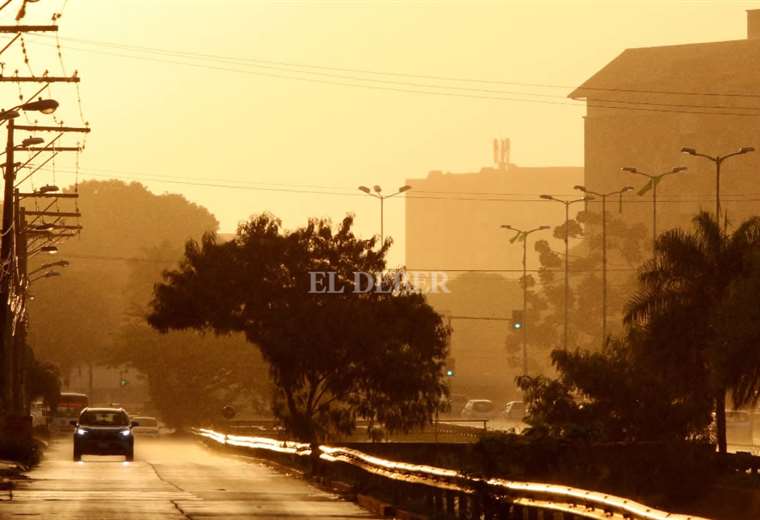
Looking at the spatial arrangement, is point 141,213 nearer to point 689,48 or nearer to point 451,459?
point 689,48

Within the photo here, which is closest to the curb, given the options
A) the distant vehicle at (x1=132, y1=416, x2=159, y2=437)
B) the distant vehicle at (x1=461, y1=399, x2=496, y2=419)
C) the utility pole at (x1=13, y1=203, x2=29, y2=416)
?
the utility pole at (x1=13, y1=203, x2=29, y2=416)

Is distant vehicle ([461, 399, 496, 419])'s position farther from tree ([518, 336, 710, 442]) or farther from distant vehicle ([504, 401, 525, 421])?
tree ([518, 336, 710, 442])

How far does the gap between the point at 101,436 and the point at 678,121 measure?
443 ft

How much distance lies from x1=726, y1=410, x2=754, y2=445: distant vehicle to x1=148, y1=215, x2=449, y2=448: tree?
23.9 metres

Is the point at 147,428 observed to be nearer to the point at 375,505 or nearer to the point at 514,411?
the point at 514,411

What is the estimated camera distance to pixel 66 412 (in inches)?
4899

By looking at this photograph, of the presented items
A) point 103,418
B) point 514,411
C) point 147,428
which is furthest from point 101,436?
point 514,411

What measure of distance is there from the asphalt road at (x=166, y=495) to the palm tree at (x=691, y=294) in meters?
18.1

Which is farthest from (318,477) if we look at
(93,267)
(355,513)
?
(93,267)

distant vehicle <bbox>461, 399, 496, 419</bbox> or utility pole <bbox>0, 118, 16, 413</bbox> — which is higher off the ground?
utility pole <bbox>0, 118, 16, 413</bbox>

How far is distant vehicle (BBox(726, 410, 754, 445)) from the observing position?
91812mm

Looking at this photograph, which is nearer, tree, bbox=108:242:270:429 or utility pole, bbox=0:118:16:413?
utility pole, bbox=0:118:16:413

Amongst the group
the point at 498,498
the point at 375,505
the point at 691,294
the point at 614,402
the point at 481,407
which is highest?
the point at 691,294

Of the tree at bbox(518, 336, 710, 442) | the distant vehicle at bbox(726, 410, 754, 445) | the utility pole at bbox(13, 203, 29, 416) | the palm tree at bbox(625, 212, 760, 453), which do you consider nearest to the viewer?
the tree at bbox(518, 336, 710, 442)
